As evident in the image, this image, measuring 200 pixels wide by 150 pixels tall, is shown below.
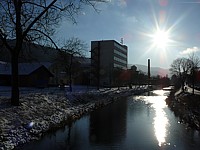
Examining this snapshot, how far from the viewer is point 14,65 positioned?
841 inches

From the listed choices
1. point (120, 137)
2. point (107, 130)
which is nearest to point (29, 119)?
point (107, 130)

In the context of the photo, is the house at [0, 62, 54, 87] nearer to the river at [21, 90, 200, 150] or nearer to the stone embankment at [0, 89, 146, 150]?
the stone embankment at [0, 89, 146, 150]

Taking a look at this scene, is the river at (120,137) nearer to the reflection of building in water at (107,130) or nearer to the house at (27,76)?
the reflection of building in water at (107,130)

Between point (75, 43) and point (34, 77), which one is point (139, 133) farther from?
point (34, 77)

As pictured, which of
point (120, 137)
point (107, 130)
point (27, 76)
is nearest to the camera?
point (120, 137)

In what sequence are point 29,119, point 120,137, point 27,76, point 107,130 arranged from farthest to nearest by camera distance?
point 27,76 < point 107,130 < point 29,119 < point 120,137

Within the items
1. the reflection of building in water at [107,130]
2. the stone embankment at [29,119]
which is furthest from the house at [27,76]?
the reflection of building in water at [107,130]

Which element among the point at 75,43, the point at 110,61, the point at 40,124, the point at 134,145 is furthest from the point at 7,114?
the point at 110,61

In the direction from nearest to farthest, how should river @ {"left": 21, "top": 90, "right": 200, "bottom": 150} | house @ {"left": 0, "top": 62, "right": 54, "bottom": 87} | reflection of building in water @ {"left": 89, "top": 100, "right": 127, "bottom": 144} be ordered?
river @ {"left": 21, "top": 90, "right": 200, "bottom": 150}
reflection of building in water @ {"left": 89, "top": 100, "right": 127, "bottom": 144}
house @ {"left": 0, "top": 62, "right": 54, "bottom": 87}

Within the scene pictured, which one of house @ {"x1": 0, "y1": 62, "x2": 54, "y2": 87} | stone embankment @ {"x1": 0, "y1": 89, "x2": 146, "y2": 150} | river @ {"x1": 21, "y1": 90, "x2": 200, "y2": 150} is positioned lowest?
river @ {"x1": 21, "y1": 90, "x2": 200, "y2": 150}

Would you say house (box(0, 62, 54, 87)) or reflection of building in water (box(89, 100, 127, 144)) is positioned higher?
house (box(0, 62, 54, 87))

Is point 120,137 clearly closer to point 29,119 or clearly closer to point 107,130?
point 107,130

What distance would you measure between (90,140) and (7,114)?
5.80 meters

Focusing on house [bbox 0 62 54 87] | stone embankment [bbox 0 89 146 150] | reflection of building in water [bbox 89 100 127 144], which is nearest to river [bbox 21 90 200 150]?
reflection of building in water [bbox 89 100 127 144]
